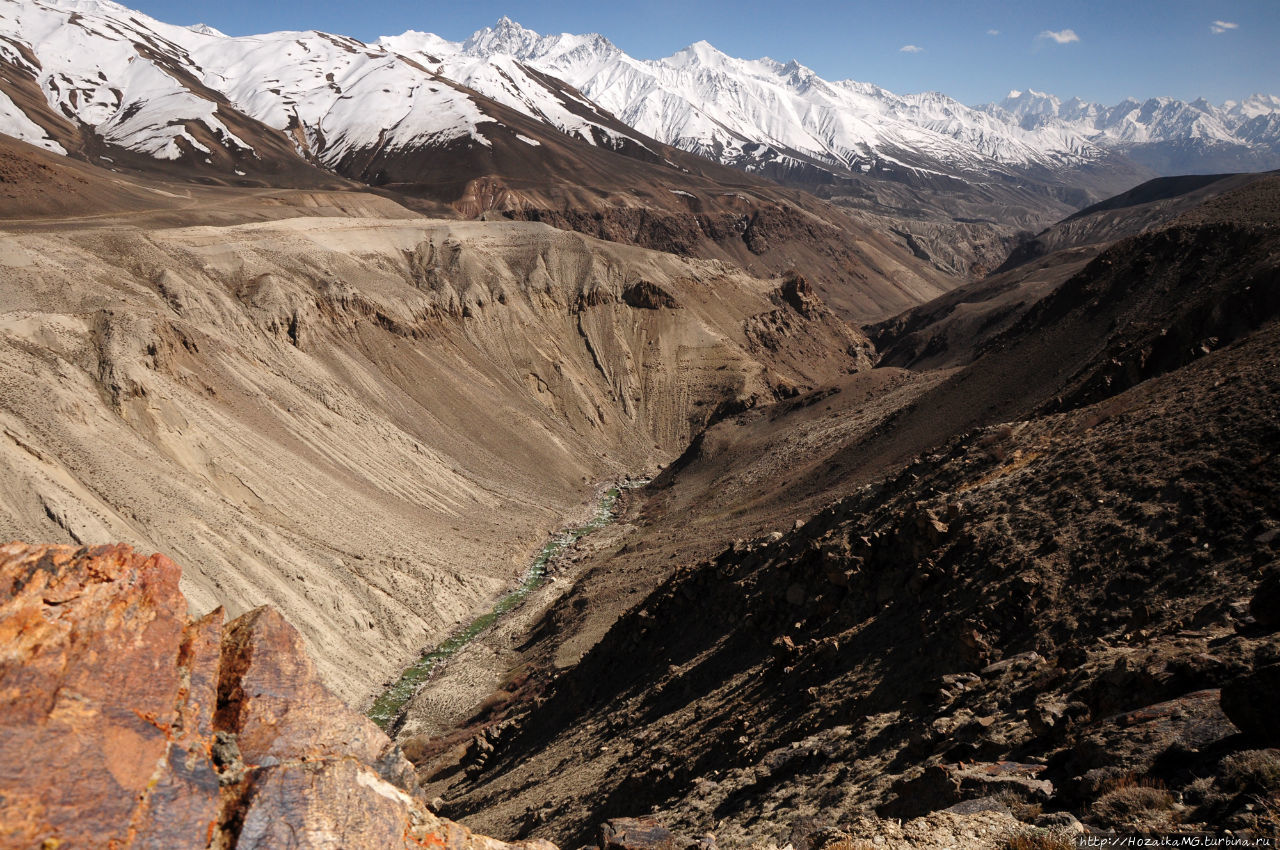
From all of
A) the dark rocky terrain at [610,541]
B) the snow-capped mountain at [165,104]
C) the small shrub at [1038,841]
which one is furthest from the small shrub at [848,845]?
the snow-capped mountain at [165,104]

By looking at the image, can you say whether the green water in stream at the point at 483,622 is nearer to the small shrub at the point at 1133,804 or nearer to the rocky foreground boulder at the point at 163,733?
the rocky foreground boulder at the point at 163,733

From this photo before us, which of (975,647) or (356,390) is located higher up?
(975,647)

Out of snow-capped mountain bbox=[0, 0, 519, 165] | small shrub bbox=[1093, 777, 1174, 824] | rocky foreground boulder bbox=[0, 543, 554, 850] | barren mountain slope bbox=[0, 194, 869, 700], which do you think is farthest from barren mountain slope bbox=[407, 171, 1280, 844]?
snow-capped mountain bbox=[0, 0, 519, 165]

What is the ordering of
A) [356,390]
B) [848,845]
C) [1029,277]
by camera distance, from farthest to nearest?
[1029,277] → [356,390] → [848,845]

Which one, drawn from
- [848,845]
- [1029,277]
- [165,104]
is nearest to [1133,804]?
[848,845]

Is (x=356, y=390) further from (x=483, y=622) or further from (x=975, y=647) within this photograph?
(x=975, y=647)

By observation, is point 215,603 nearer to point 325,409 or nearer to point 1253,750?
point 325,409
